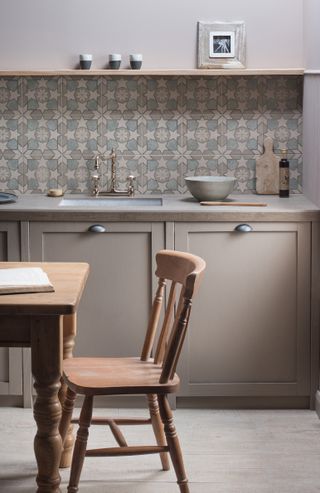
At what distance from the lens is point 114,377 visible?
11.2 feet

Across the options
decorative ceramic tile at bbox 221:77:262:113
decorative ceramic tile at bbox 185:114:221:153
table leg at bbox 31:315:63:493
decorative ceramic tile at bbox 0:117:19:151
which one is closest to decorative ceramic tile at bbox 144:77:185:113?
decorative ceramic tile at bbox 185:114:221:153

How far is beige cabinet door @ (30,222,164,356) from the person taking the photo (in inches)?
176

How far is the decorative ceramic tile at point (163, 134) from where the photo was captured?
16.6ft

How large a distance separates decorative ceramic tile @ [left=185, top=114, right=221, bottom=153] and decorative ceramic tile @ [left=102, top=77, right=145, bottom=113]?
302 mm

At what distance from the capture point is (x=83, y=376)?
3426mm

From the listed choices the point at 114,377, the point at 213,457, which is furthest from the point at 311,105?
the point at 114,377

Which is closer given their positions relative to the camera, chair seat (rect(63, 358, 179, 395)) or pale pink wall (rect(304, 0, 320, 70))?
chair seat (rect(63, 358, 179, 395))

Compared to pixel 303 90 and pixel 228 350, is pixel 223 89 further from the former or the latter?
pixel 228 350

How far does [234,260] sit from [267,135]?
0.90 m

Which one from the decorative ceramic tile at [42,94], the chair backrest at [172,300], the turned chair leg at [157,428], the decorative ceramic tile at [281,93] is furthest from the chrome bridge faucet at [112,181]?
the turned chair leg at [157,428]

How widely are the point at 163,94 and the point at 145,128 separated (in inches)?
8.0

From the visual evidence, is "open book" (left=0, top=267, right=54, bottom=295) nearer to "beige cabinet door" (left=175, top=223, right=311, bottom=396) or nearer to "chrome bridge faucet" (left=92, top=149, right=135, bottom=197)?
"beige cabinet door" (left=175, top=223, right=311, bottom=396)

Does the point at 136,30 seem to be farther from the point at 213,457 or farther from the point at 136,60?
the point at 213,457

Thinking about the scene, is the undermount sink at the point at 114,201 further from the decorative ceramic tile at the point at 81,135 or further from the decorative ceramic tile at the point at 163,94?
the decorative ceramic tile at the point at 163,94
